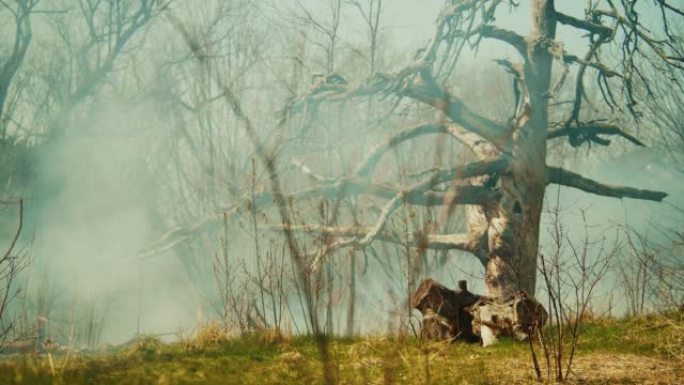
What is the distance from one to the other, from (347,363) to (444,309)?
3.21 m

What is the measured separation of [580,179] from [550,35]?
3.02m

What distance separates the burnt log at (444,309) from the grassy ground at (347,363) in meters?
1.05

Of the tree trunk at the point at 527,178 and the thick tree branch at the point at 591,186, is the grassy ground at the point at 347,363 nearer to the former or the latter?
the tree trunk at the point at 527,178

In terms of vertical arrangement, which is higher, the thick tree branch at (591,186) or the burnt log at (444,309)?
the thick tree branch at (591,186)

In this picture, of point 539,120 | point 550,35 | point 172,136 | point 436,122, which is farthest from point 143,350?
point 172,136

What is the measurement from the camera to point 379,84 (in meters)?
9.30

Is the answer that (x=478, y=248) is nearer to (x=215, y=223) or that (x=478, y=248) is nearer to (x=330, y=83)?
(x=330, y=83)

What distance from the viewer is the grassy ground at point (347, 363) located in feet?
10.4

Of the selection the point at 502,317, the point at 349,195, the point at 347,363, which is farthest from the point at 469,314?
the point at 347,363

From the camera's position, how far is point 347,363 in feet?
15.1

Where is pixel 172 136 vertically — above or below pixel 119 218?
above

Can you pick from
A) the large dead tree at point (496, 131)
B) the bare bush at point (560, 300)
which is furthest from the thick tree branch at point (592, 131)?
the bare bush at point (560, 300)

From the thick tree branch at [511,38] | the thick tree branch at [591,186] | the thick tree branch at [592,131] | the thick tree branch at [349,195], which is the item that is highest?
the thick tree branch at [511,38]

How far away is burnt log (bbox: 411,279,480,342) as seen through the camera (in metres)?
7.23
